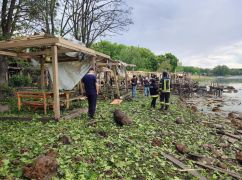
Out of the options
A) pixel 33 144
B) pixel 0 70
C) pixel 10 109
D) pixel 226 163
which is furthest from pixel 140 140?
pixel 0 70

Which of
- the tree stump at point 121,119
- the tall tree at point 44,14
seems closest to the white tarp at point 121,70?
the tall tree at point 44,14

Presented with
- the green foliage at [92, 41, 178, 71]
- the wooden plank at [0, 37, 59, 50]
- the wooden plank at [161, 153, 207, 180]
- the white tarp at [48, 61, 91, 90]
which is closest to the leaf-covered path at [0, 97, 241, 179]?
the wooden plank at [161, 153, 207, 180]

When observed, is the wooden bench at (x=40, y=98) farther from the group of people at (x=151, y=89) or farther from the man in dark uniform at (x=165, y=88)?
the man in dark uniform at (x=165, y=88)

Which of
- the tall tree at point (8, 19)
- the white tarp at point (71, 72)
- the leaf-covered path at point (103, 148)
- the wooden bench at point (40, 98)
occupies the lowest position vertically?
the leaf-covered path at point (103, 148)

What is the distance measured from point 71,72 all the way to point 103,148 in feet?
23.7

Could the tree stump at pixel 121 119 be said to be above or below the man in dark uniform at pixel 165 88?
below

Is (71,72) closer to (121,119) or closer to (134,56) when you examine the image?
(121,119)

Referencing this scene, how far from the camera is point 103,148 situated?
6.80 meters

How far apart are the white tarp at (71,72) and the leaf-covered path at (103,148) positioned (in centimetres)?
339

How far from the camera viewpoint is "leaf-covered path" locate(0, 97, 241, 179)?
5.62 meters

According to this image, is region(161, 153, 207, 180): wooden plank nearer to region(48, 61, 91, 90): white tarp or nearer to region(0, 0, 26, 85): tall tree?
region(48, 61, 91, 90): white tarp

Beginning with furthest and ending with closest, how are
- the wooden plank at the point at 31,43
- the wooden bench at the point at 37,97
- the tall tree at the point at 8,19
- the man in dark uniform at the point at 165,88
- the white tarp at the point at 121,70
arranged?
the white tarp at the point at 121,70
the tall tree at the point at 8,19
the man in dark uniform at the point at 165,88
the wooden bench at the point at 37,97
the wooden plank at the point at 31,43

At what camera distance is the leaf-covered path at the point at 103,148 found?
5.62 m

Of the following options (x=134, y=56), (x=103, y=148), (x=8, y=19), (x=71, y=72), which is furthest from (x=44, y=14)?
(x=134, y=56)
